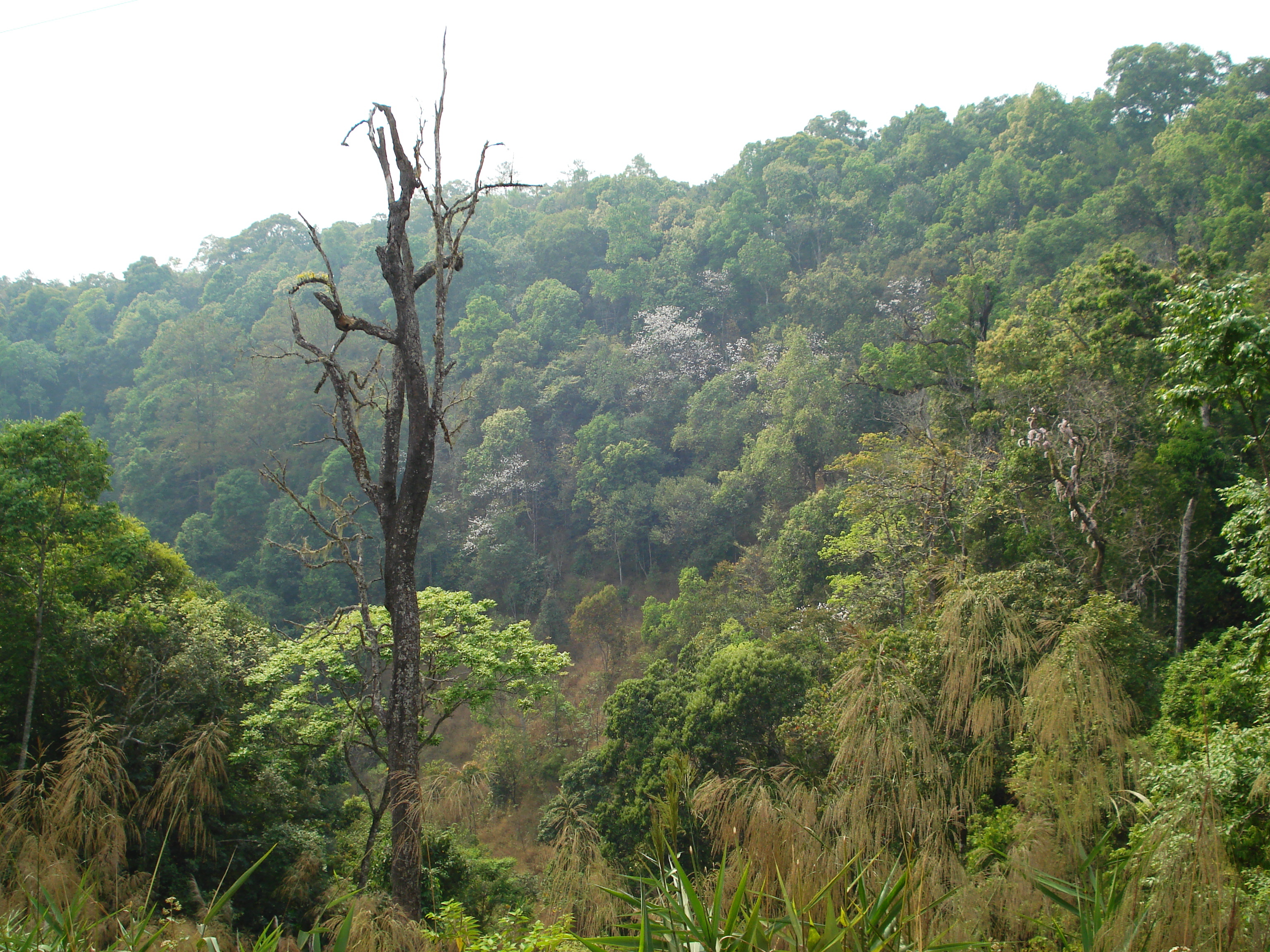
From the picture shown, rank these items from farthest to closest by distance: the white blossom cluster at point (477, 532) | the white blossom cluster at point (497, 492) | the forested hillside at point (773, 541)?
the white blossom cluster at point (497, 492) < the white blossom cluster at point (477, 532) < the forested hillside at point (773, 541)

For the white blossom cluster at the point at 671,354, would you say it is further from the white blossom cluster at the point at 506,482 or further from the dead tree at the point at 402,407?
the dead tree at the point at 402,407

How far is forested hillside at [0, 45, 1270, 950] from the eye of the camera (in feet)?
16.6

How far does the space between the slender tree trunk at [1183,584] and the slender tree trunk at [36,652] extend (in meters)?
10.9

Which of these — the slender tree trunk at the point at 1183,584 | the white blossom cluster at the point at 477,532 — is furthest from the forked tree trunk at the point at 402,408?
the white blossom cluster at the point at 477,532

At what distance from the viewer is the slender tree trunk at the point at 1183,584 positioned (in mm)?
7207

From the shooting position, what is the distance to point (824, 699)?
27.4 feet

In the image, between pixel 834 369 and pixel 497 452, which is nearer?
pixel 834 369

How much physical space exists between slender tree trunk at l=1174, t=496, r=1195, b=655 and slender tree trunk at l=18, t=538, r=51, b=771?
1091 centimetres

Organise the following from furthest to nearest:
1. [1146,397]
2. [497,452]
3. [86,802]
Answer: [497,452]
[1146,397]
[86,802]

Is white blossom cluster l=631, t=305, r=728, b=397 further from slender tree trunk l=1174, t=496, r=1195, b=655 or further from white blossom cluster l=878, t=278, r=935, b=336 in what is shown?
slender tree trunk l=1174, t=496, r=1195, b=655

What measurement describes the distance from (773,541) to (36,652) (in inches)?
553

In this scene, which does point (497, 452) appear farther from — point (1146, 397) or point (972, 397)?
point (1146, 397)

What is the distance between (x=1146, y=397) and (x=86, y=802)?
487 inches

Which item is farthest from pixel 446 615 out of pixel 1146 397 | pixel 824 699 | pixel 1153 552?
pixel 1146 397
